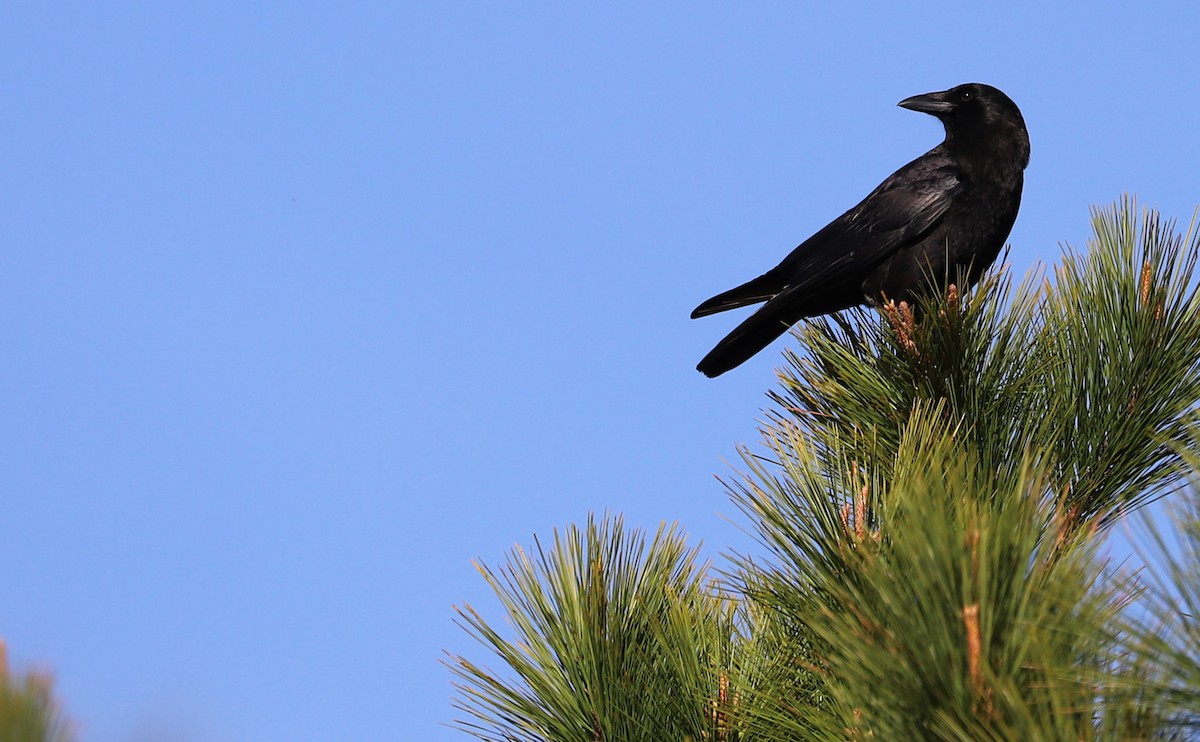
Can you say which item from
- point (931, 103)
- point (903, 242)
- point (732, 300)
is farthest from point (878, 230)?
point (931, 103)

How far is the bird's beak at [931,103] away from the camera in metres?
5.95

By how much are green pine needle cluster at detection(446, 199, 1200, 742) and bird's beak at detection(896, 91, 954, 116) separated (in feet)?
10.1

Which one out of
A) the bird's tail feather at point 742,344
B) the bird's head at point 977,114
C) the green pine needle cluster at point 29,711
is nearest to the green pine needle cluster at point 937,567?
the green pine needle cluster at point 29,711

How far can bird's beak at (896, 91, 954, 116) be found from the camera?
5.95 metres

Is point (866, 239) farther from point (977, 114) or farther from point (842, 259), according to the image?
point (977, 114)

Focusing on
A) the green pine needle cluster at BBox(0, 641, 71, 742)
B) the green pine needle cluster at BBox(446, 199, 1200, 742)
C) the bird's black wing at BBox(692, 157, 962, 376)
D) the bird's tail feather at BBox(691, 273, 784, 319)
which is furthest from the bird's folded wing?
the green pine needle cluster at BBox(0, 641, 71, 742)

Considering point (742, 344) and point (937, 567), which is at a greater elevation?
point (742, 344)

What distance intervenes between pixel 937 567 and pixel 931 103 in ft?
15.7

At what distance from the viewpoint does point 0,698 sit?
1201mm

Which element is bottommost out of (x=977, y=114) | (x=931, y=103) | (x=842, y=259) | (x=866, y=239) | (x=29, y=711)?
(x=29, y=711)

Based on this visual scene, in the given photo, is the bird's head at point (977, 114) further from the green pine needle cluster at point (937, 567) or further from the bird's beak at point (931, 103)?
the green pine needle cluster at point (937, 567)

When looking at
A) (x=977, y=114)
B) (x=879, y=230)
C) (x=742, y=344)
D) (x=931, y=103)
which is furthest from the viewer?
(x=931, y=103)

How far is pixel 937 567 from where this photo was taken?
5.25ft

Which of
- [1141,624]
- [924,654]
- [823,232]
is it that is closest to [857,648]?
[924,654]
